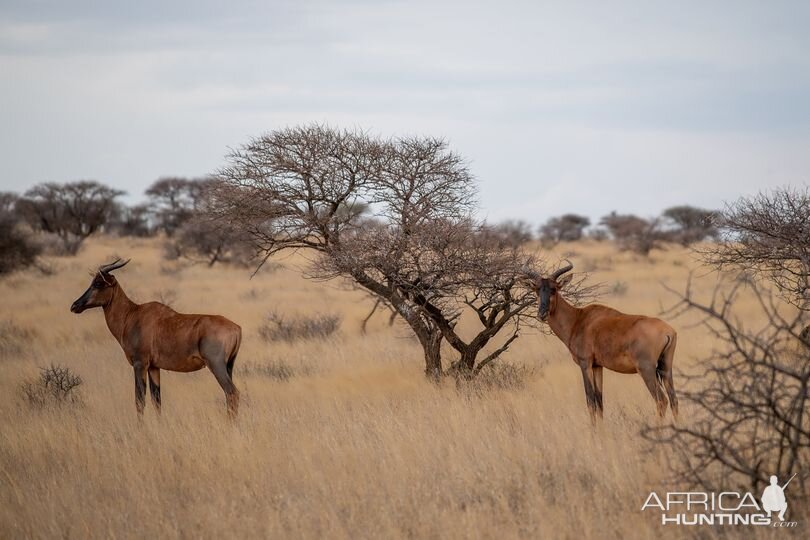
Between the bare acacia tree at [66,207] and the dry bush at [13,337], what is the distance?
4168 centimetres

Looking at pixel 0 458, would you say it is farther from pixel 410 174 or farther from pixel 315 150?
pixel 410 174

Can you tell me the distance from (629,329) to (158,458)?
5.15 m

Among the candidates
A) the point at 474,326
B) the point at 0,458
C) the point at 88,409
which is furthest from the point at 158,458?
the point at 474,326

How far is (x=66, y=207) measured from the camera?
5809 cm

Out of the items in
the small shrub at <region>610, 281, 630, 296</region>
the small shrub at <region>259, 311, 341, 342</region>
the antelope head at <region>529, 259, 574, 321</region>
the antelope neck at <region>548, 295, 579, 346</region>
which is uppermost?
the antelope head at <region>529, 259, 574, 321</region>

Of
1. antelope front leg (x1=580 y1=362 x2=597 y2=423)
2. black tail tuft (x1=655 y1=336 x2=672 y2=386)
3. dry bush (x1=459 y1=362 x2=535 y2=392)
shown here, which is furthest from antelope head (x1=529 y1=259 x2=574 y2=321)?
dry bush (x1=459 y1=362 x2=535 y2=392)

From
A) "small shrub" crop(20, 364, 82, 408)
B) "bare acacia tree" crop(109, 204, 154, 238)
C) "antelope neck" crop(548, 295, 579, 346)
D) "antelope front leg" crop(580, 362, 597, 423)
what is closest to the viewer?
"antelope front leg" crop(580, 362, 597, 423)

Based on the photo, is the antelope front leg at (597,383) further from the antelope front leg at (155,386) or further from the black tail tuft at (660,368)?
the antelope front leg at (155,386)

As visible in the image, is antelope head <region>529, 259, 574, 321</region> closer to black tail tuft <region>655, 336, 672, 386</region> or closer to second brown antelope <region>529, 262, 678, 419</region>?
second brown antelope <region>529, 262, 678, 419</region>

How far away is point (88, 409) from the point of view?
1073cm

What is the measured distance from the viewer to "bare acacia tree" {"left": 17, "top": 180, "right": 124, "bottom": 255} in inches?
2287

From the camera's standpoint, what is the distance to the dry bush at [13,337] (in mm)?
15547

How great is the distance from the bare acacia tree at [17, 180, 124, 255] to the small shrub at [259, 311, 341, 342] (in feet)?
145

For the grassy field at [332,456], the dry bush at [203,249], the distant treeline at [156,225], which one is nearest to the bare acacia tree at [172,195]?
the distant treeline at [156,225]
